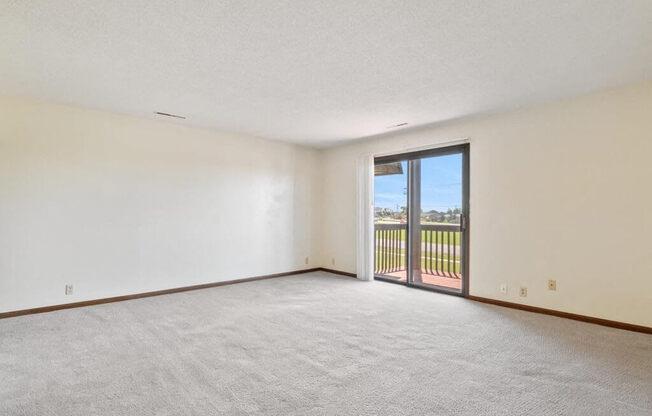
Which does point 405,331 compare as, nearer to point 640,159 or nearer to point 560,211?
point 560,211

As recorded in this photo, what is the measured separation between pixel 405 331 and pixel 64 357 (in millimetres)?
2802

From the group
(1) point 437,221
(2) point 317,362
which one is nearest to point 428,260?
(1) point 437,221

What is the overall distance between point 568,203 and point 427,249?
92.9 inches

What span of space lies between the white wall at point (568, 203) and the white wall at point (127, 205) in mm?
3156

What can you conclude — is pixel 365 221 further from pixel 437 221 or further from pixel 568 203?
pixel 568 203

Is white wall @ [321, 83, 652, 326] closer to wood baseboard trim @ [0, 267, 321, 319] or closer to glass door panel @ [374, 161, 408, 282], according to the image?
glass door panel @ [374, 161, 408, 282]

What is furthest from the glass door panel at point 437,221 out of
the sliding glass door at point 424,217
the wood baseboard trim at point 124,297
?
the wood baseboard trim at point 124,297

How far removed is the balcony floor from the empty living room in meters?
0.07

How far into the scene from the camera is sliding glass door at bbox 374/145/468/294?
459cm

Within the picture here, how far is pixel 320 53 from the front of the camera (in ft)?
8.32

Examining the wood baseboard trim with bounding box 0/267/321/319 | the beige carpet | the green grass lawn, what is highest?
the green grass lawn

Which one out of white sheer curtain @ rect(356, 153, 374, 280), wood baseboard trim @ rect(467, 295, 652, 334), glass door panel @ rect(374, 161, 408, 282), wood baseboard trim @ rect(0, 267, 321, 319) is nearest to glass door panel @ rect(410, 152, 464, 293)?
glass door panel @ rect(374, 161, 408, 282)

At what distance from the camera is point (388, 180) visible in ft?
18.1

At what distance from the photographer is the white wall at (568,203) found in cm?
308
